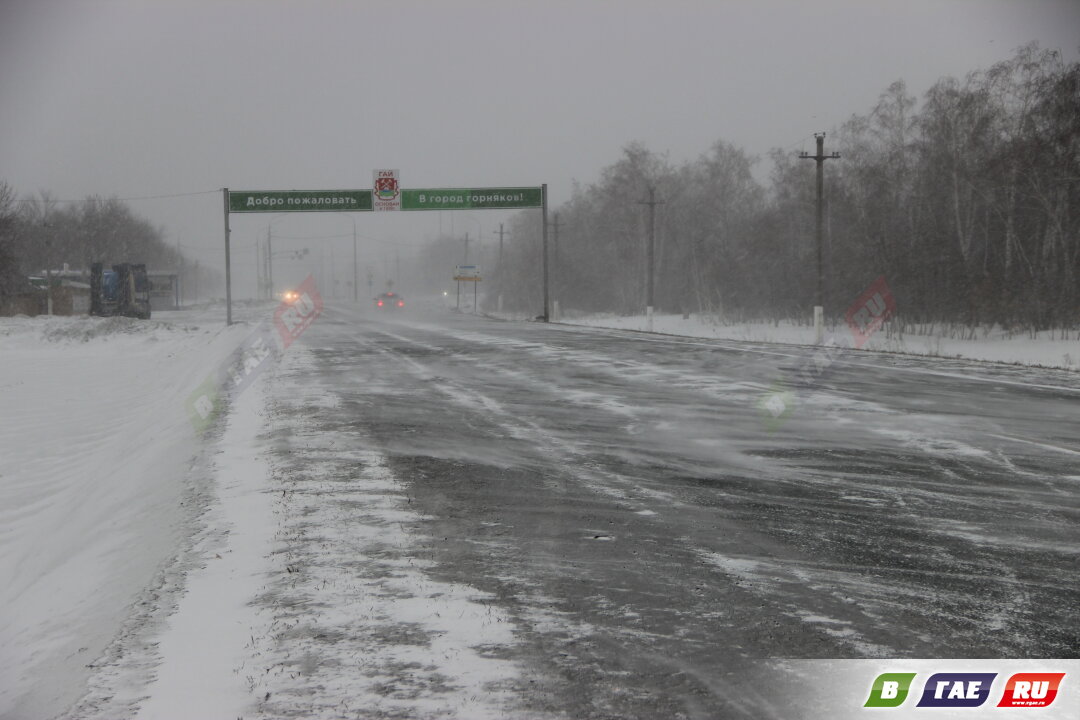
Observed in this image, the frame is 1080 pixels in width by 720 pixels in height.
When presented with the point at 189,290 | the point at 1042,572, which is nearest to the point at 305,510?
the point at 1042,572

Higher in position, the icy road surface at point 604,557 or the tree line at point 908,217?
the tree line at point 908,217

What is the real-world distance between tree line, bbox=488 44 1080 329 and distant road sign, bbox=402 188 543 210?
14.9 m

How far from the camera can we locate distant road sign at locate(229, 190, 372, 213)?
41.1 m

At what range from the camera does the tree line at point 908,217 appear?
31688 mm

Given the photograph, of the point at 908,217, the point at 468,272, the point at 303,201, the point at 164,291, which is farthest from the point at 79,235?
the point at 908,217

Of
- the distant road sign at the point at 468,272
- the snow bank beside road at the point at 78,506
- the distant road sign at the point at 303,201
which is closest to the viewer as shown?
the snow bank beside road at the point at 78,506

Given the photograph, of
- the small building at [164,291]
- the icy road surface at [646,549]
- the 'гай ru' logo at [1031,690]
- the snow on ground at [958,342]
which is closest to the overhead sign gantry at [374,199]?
the snow on ground at [958,342]

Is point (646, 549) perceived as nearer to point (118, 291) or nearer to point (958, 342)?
point (958, 342)

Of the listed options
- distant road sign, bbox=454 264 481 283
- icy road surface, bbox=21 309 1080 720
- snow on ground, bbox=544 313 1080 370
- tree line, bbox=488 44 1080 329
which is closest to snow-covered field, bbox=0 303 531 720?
icy road surface, bbox=21 309 1080 720

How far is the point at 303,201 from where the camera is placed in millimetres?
41094

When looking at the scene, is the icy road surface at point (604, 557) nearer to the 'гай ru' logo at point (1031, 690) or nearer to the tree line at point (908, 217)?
the 'гай ru' logo at point (1031, 690)

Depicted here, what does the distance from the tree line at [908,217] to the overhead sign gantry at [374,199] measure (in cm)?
1545

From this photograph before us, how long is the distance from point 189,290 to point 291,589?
521 ft

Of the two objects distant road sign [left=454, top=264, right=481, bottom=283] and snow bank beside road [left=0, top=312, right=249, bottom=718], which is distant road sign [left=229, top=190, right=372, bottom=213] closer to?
snow bank beside road [left=0, top=312, right=249, bottom=718]
